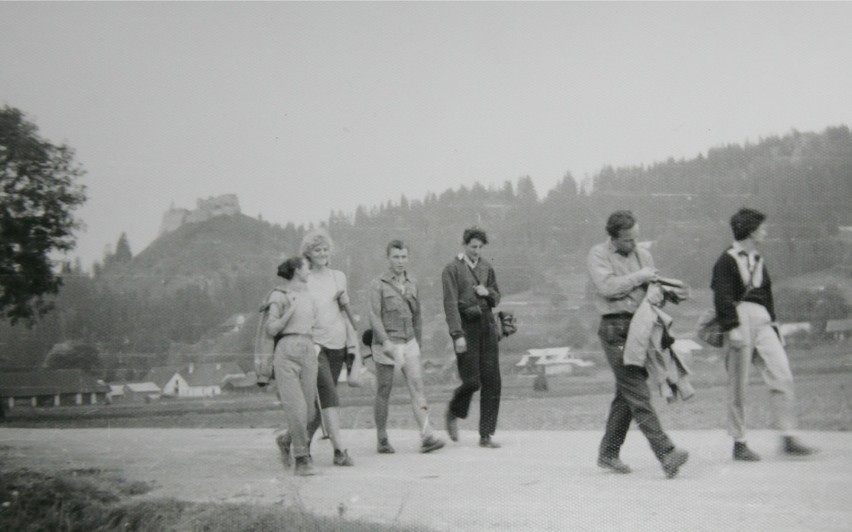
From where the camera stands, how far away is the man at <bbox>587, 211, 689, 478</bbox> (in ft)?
16.6

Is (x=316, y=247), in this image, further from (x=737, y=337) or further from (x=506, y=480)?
(x=737, y=337)

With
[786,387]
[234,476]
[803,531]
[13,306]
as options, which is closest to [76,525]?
[234,476]

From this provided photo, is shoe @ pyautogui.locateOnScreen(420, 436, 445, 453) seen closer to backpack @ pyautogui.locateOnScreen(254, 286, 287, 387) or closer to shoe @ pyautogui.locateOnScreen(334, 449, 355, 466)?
shoe @ pyautogui.locateOnScreen(334, 449, 355, 466)

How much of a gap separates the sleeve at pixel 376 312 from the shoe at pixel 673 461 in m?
2.59

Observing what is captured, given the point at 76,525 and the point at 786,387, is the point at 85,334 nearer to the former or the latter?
the point at 76,525

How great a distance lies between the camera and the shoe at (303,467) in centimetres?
558

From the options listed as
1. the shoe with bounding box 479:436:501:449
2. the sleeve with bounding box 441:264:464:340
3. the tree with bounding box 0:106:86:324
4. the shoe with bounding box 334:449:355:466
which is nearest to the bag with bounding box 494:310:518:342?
the sleeve with bounding box 441:264:464:340

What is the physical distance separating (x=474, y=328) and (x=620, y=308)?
1.69 m

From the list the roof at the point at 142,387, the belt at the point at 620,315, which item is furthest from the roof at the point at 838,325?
the roof at the point at 142,387

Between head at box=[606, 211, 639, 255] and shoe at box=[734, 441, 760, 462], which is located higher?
head at box=[606, 211, 639, 255]

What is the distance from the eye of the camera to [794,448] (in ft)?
17.3

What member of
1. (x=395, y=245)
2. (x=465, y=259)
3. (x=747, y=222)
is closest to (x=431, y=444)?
(x=465, y=259)

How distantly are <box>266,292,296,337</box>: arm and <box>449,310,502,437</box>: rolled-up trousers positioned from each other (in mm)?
1450

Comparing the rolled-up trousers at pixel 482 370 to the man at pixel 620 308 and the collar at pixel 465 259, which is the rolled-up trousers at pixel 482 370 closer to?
the collar at pixel 465 259
